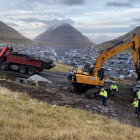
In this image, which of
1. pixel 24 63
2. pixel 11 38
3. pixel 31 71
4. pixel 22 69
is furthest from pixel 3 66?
pixel 11 38

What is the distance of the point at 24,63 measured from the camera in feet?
67.3

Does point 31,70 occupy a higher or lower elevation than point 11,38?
lower

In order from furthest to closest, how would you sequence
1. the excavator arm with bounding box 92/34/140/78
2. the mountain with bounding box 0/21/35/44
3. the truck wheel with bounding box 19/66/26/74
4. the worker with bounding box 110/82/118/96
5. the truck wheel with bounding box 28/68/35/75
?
the mountain with bounding box 0/21/35/44
the truck wheel with bounding box 19/66/26/74
the truck wheel with bounding box 28/68/35/75
the excavator arm with bounding box 92/34/140/78
the worker with bounding box 110/82/118/96

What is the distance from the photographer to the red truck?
20.2 meters

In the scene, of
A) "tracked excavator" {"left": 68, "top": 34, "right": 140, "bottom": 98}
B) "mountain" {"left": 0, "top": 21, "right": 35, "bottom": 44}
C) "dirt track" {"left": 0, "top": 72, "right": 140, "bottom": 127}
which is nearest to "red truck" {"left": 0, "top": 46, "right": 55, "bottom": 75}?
"dirt track" {"left": 0, "top": 72, "right": 140, "bottom": 127}

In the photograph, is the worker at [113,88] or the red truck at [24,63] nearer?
the worker at [113,88]

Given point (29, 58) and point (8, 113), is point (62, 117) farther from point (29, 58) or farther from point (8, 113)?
point (29, 58)

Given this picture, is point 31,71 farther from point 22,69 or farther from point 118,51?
point 118,51

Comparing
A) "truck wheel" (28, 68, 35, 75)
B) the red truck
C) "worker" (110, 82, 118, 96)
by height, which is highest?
the red truck

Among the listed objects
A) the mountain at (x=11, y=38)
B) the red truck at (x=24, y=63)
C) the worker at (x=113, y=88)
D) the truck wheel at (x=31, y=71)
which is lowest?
the worker at (x=113, y=88)

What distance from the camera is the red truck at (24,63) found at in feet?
66.3

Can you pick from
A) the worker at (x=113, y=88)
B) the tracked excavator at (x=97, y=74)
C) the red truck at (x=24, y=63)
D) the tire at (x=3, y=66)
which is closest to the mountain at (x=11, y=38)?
the tire at (x=3, y=66)

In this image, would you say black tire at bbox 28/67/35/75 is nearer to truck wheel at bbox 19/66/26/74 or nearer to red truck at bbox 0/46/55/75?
red truck at bbox 0/46/55/75

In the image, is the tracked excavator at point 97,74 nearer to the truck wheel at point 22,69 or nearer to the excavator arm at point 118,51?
the excavator arm at point 118,51
